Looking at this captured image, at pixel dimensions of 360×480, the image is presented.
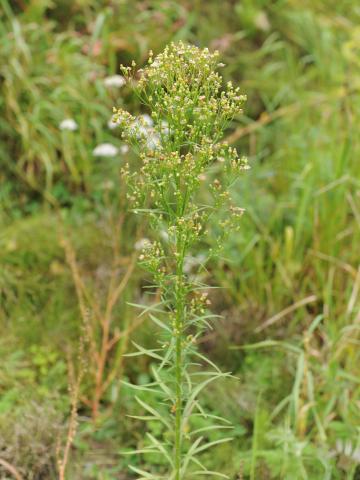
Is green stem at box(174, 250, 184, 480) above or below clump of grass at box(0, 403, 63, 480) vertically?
above

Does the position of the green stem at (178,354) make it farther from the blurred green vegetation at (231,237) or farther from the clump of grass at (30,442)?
the clump of grass at (30,442)

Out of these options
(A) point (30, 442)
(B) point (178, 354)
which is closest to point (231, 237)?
(A) point (30, 442)

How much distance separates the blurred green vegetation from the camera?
258 centimetres

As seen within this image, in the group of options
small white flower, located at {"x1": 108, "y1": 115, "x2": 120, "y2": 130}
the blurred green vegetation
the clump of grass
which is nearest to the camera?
small white flower, located at {"x1": 108, "y1": 115, "x2": 120, "y2": 130}

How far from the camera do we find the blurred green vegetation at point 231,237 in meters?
2.58

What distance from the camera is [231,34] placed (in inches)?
201

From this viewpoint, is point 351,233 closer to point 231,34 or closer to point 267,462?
point 267,462

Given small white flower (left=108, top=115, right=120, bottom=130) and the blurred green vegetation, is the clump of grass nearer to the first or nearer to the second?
the blurred green vegetation

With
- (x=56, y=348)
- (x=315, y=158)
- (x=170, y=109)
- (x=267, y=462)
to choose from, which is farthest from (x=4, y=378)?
(x=315, y=158)

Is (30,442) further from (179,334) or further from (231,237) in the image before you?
(231,237)

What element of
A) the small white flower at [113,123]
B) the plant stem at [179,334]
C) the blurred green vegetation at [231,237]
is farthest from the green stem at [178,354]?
the small white flower at [113,123]

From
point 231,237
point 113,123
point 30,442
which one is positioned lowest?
point 30,442

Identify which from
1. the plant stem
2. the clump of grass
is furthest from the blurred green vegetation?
the plant stem

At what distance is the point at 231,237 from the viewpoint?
133 inches
